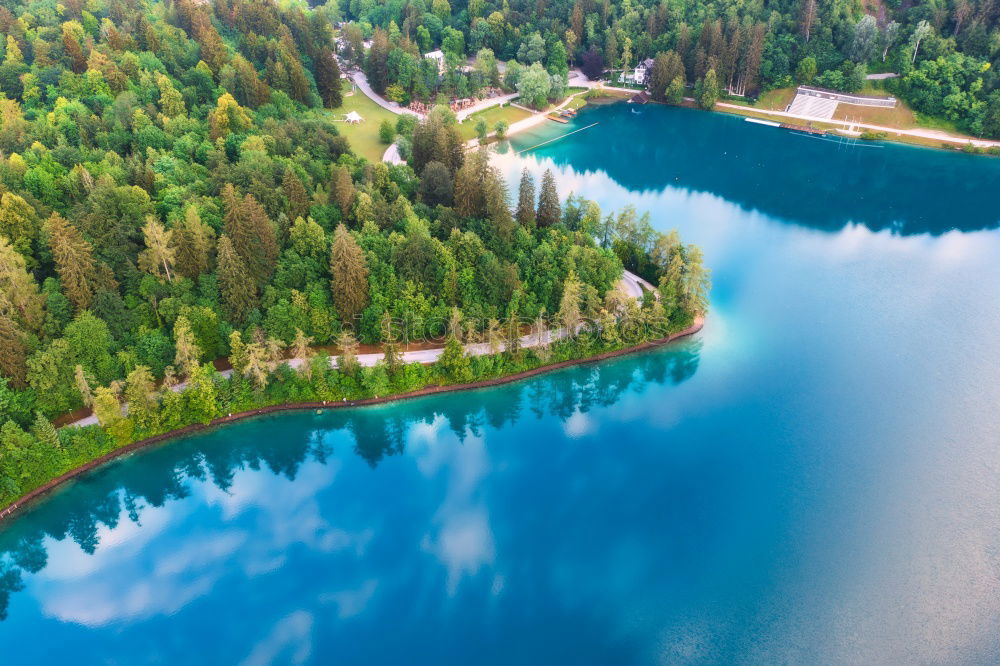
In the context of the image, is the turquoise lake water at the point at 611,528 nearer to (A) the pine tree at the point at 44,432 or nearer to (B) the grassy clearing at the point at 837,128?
(A) the pine tree at the point at 44,432

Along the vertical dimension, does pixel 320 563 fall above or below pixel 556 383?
below

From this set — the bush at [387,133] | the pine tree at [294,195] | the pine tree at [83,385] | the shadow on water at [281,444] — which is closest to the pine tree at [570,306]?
the shadow on water at [281,444]

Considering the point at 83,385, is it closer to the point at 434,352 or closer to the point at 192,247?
the point at 192,247

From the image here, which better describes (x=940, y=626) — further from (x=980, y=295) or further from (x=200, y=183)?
(x=200, y=183)

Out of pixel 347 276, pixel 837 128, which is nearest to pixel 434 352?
pixel 347 276

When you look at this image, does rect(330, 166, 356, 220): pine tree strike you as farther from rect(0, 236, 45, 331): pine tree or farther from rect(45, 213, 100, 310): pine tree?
rect(0, 236, 45, 331): pine tree

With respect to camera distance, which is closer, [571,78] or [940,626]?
[940,626]

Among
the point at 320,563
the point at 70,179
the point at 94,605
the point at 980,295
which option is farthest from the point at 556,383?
the point at 70,179

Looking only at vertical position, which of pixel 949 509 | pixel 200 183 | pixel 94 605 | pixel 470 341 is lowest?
pixel 94 605
